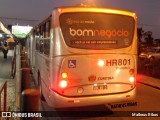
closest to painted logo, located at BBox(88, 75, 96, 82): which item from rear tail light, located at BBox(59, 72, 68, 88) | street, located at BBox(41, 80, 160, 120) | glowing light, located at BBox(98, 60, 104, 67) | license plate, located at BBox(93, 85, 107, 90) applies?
license plate, located at BBox(93, 85, 107, 90)

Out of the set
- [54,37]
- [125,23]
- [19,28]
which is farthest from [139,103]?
[19,28]

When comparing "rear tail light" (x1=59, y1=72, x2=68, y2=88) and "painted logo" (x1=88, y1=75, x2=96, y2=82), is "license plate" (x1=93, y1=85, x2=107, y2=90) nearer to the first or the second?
"painted logo" (x1=88, y1=75, x2=96, y2=82)

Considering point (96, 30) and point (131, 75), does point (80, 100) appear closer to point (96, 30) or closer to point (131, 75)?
point (131, 75)

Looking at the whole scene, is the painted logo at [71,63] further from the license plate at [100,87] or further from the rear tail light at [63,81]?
the license plate at [100,87]

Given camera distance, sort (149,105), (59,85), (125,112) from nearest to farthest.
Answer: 1. (59,85)
2. (125,112)
3. (149,105)

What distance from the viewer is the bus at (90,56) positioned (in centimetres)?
802

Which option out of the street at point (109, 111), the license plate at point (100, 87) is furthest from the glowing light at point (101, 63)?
the street at point (109, 111)

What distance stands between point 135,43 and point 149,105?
249 centimetres

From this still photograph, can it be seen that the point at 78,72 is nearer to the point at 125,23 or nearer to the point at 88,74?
the point at 88,74

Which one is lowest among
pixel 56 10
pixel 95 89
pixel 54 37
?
pixel 95 89

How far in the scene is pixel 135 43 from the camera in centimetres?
893

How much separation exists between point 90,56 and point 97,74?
0.52m

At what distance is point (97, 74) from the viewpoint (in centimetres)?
830

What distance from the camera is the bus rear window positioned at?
813 cm
